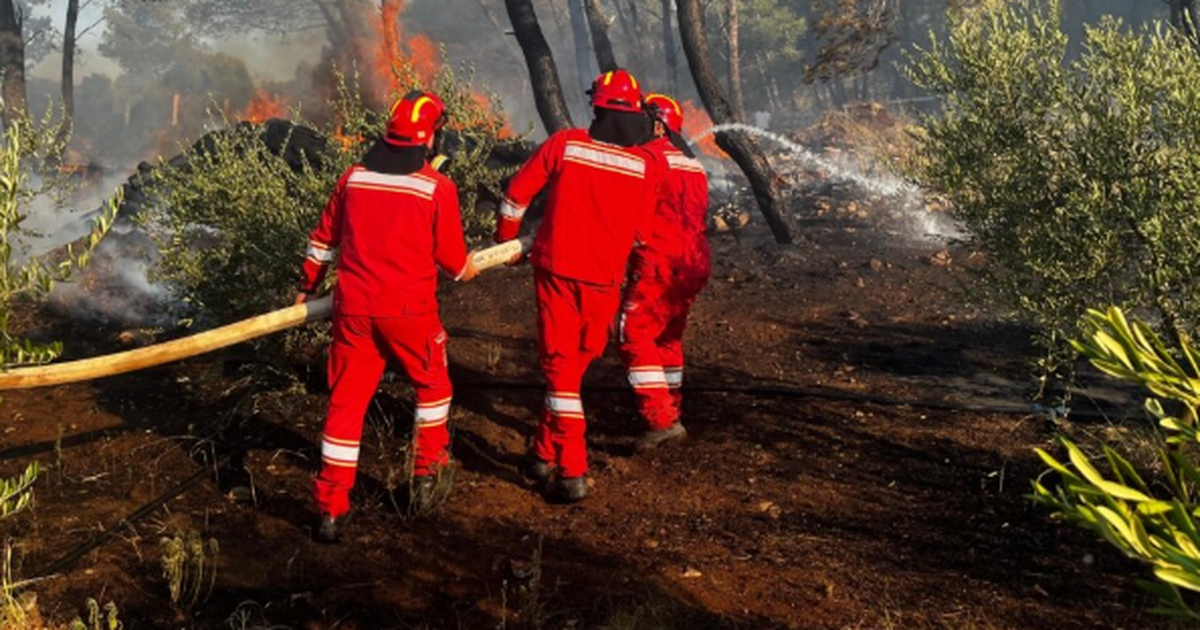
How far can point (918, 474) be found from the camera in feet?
16.1

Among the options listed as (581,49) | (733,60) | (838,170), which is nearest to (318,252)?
(838,170)

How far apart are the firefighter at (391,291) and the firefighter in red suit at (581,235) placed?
1.86 feet

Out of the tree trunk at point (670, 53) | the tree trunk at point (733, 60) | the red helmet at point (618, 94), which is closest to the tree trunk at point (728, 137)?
the red helmet at point (618, 94)

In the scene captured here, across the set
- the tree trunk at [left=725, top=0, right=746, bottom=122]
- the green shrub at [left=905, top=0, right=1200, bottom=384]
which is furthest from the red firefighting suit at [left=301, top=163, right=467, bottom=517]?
the tree trunk at [left=725, top=0, right=746, bottom=122]

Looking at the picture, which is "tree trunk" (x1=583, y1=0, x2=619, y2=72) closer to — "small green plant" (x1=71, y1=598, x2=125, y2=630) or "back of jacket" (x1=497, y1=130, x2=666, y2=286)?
"back of jacket" (x1=497, y1=130, x2=666, y2=286)

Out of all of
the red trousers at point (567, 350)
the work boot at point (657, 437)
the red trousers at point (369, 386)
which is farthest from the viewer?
the work boot at point (657, 437)

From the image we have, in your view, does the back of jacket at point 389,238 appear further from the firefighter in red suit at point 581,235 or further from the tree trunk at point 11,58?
the tree trunk at point 11,58

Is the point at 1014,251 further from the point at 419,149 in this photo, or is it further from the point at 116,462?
→ the point at 116,462

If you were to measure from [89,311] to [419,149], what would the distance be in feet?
18.0

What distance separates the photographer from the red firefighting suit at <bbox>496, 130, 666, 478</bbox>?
5148mm

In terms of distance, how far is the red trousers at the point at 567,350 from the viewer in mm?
5023

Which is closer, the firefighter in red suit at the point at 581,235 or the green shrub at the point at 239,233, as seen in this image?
the firefighter in red suit at the point at 581,235

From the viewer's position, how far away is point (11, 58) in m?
15.7

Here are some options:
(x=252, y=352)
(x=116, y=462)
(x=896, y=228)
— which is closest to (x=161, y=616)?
(x=116, y=462)
